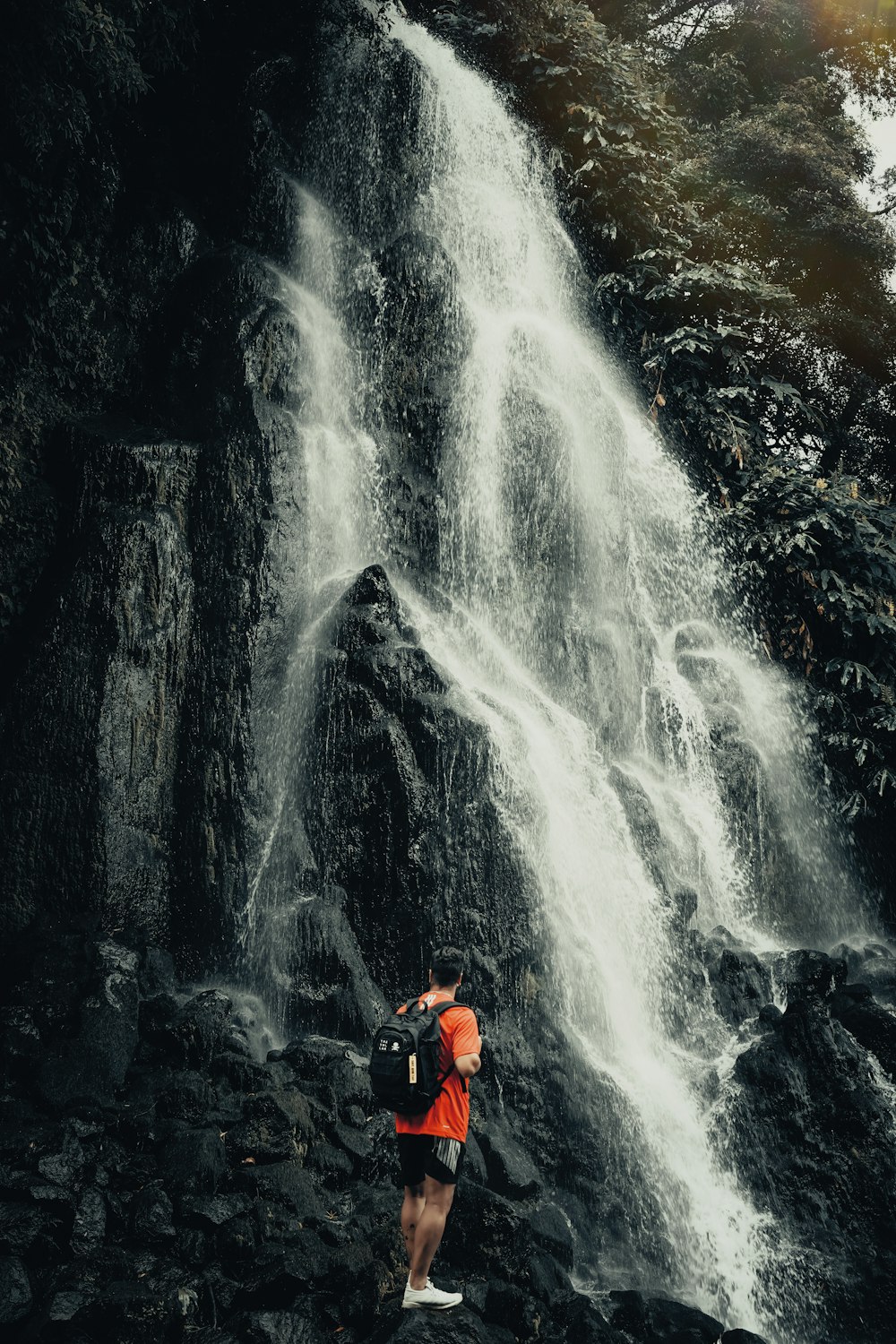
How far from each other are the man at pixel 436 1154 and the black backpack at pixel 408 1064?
72 millimetres

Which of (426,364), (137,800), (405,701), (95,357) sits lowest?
(137,800)

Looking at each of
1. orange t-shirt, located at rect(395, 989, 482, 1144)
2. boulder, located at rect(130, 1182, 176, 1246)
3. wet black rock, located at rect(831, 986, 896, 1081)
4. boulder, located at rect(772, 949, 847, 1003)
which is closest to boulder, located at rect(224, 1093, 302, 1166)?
boulder, located at rect(130, 1182, 176, 1246)

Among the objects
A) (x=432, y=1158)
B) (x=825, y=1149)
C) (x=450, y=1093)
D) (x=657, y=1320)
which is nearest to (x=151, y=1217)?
(x=432, y=1158)

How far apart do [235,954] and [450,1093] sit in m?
4.76

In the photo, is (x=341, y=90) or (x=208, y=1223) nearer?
(x=208, y=1223)

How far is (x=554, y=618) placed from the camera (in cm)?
1246

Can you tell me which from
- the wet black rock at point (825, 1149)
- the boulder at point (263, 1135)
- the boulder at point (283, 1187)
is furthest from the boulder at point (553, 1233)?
the wet black rock at point (825, 1149)

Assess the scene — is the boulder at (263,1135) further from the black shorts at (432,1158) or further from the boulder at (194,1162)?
the black shorts at (432,1158)

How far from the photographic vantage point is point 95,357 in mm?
12164

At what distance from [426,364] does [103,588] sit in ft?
19.5

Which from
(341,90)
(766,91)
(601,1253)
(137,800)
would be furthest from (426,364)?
(766,91)

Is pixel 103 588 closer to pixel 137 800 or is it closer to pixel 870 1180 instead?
pixel 137 800

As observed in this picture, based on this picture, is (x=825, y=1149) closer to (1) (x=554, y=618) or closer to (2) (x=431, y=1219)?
(2) (x=431, y=1219)

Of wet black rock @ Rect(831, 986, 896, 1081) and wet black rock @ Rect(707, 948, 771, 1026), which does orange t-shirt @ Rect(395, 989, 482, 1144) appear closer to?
wet black rock @ Rect(707, 948, 771, 1026)
